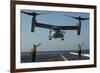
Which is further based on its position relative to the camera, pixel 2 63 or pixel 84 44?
pixel 84 44

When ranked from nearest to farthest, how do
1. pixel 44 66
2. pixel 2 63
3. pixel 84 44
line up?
pixel 2 63 < pixel 44 66 < pixel 84 44

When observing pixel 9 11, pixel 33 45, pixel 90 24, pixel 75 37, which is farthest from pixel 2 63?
pixel 90 24

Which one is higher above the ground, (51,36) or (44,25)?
(44,25)

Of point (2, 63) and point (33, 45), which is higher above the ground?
point (33, 45)

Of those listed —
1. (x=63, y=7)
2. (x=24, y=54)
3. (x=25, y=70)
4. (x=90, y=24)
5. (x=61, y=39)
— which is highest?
(x=63, y=7)

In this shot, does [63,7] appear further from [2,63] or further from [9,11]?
[2,63]

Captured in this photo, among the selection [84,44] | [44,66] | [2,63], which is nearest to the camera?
[2,63]

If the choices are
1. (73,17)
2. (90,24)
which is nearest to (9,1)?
(73,17)
